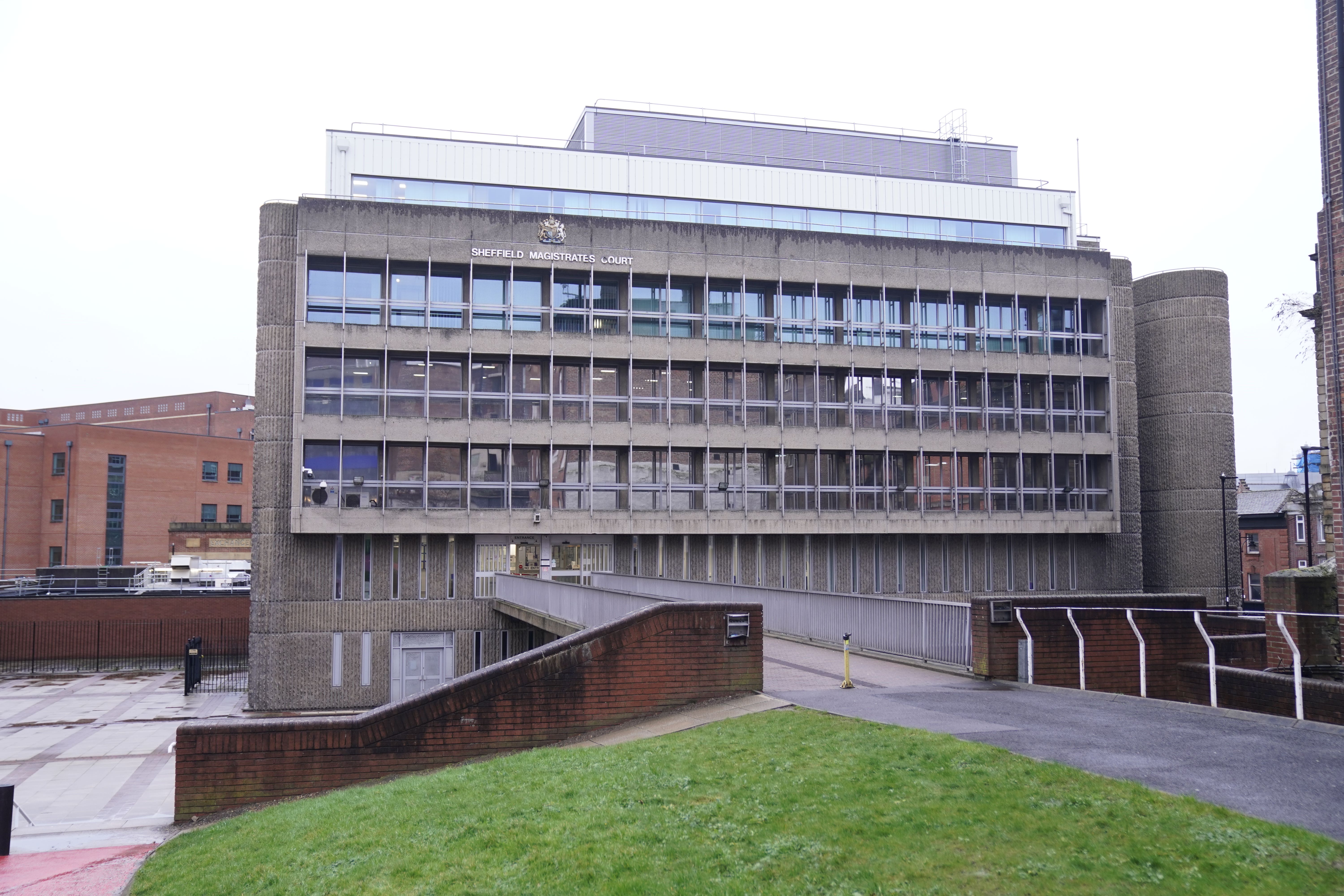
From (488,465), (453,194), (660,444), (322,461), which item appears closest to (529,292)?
(453,194)

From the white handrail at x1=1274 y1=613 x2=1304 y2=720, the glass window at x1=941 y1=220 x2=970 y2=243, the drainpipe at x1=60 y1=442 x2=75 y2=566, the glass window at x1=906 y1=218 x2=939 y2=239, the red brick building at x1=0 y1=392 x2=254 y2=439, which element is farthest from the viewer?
the red brick building at x1=0 y1=392 x2=254 y2=439

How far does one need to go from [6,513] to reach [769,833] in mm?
79649

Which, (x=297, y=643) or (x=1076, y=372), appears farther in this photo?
(x=1076, y=372)

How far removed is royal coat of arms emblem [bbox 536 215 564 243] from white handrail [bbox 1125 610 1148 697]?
2549 cm

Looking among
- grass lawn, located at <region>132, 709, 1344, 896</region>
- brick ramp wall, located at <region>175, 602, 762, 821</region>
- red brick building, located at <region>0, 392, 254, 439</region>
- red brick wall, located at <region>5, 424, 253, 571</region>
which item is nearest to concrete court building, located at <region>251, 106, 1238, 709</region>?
brick ramp wall, located at <region>175, 602, 762, 821</region>

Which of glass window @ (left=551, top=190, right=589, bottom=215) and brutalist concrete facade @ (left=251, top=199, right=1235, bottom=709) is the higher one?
glass window @ (left=551, top=190, right=589, bottom=215)

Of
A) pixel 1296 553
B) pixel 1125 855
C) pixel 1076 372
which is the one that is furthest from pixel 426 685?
pixel 1296 553

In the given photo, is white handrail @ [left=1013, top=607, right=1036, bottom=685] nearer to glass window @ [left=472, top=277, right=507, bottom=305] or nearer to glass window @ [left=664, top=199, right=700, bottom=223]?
glass window @ [left=472, top=277, right=507, bottom=305]

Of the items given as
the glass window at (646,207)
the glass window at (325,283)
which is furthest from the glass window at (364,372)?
the glass window at (646,207)

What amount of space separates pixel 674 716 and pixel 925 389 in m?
29.2

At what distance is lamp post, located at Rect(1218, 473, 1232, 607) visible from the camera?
40.2m

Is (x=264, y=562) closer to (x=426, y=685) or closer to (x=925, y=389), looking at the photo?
(x=426, y=685)

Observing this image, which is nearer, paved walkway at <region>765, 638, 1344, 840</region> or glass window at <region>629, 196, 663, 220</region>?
paved walkway at <region>765, 638, 1344, 840</region>

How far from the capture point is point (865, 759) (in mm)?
10328
